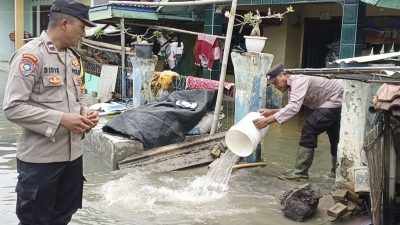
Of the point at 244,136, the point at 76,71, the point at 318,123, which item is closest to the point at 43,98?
the point at 76,71

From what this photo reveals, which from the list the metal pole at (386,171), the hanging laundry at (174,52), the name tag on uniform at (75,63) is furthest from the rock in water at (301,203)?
the hanging laundry at (174,52)

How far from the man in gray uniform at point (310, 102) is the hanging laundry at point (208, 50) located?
4.82 m

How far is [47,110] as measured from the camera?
297cm

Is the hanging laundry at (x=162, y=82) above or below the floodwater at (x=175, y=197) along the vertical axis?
above

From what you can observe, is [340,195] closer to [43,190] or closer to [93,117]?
[93,117]

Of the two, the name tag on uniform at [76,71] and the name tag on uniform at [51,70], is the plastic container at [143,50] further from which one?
the name tag on uniform at [51,70]

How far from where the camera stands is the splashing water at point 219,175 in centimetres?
579

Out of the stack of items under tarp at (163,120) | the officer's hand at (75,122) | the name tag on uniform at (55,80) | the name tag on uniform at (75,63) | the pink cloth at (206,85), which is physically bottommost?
the stack of items under tarp at (163,120)

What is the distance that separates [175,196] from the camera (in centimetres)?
561

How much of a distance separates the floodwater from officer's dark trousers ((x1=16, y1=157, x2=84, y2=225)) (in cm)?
158

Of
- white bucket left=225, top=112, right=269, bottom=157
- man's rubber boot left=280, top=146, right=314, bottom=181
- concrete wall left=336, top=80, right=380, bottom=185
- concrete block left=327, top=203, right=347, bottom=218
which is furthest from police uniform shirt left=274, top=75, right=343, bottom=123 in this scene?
concrete block left=327, top=203, right=347, bottom=218

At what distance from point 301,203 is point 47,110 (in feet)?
9.08

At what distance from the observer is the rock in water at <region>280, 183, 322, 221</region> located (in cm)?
479

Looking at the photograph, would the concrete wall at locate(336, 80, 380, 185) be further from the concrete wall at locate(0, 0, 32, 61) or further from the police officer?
the concrete wall at locate(0, 0, 32, 61)
